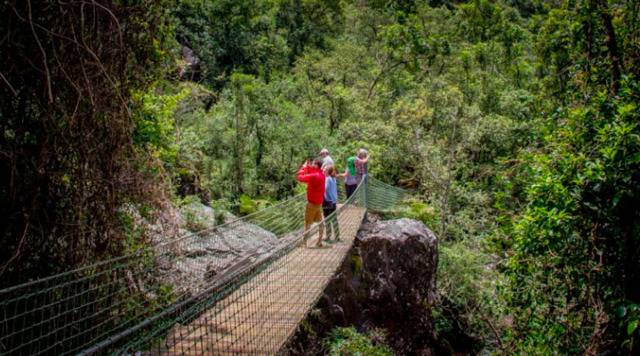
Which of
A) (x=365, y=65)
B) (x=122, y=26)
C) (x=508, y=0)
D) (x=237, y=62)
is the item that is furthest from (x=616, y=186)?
(x=508, y=0)

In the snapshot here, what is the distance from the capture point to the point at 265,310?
132 inches

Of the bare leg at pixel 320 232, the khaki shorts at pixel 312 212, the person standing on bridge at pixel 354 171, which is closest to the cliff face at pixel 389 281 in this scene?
the person standing on bridge at pixel 354 171

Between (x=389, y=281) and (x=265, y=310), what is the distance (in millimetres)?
2898

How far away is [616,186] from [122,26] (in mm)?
2862

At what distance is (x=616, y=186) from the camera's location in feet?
9.23

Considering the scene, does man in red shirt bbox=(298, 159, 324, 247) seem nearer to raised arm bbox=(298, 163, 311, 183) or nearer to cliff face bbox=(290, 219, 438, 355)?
raised arm bbox=(298, 163, 311, 183)

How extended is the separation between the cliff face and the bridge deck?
970mm

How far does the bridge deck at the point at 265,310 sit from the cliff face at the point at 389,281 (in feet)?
3.18

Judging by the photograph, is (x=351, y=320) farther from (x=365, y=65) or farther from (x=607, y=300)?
(x=365, y=65)

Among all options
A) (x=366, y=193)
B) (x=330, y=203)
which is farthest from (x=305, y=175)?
(x=366, y=193)

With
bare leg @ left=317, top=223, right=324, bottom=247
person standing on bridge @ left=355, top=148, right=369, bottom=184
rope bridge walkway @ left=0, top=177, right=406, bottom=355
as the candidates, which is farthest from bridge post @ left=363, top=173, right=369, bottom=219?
bare leg @ left=317, top=223, right=324, bottom=247

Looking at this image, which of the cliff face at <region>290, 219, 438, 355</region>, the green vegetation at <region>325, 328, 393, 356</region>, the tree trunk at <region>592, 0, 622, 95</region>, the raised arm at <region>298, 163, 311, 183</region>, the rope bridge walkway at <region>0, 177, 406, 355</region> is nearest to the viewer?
the rope bridge walkway at <region>0, 177, 406, 355</region>

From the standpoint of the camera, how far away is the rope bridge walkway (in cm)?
244

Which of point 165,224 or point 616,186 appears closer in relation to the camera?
point 616,186
